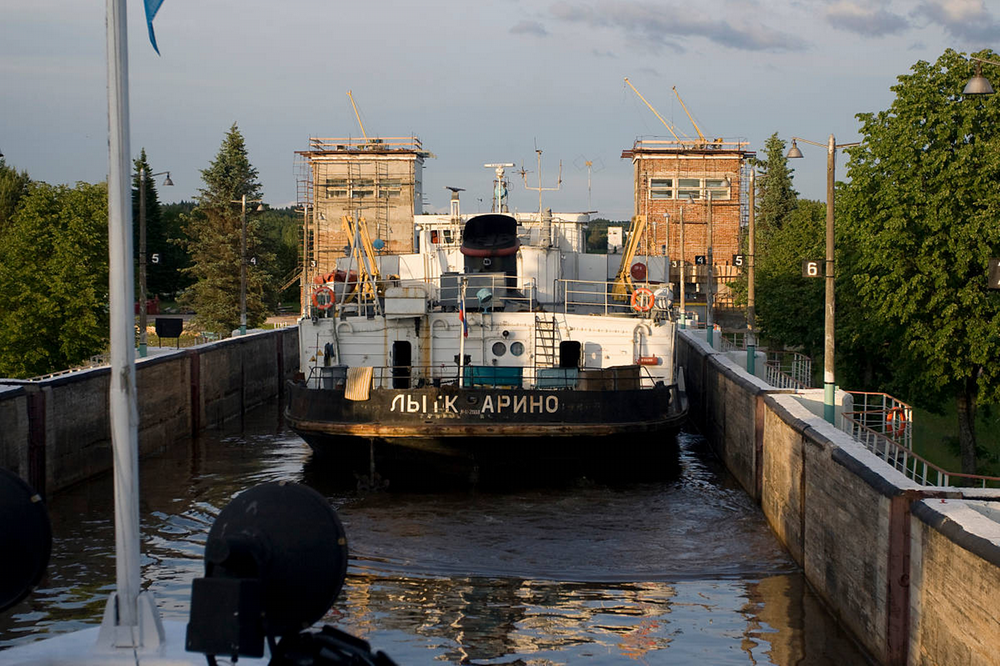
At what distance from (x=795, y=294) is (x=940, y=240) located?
1312 cm

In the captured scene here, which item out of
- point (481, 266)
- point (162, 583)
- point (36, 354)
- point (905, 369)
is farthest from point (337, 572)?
point (36, 354)

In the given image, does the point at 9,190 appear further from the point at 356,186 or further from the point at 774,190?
the point at 774,190

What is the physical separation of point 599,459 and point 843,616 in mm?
8273

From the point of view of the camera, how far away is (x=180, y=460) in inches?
961

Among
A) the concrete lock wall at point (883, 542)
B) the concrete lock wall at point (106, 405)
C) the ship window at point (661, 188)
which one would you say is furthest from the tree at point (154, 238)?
the concrete lock wall at point (883, 542)

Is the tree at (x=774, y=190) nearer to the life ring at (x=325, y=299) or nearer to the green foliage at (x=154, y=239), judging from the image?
the green foliage at (x=154, y=239)

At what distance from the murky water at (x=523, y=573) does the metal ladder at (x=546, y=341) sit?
2710 mm

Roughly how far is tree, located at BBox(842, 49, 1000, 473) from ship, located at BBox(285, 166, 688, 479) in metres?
5.80

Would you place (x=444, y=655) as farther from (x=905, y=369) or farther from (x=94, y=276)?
(x=94, y=276)

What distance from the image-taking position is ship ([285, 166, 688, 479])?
63.0 ft

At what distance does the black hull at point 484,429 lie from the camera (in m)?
19.0

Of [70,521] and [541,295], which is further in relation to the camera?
[541,295]

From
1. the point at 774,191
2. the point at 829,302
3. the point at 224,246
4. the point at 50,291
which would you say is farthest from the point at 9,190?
the point at 829,302

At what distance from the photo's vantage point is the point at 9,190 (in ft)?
263
